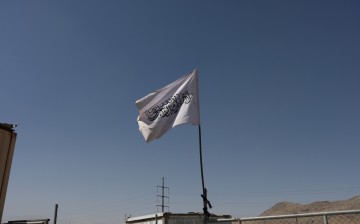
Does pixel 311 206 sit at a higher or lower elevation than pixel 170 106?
higher

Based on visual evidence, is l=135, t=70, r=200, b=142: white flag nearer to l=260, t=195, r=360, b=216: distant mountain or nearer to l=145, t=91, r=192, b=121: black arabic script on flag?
l=145, t=91, r=192, b=121: black arabic script on flag

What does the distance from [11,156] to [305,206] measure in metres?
54.0

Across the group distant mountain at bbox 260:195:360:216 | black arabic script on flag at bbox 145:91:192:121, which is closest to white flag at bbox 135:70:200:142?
black arabic script on flag at bbox 145:91:192:121

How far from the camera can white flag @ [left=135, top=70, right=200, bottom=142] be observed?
8281 millimetres

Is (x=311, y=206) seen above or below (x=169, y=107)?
above

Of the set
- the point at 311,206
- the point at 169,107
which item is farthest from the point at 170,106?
the point at 311,206

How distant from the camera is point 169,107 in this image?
8586 mm

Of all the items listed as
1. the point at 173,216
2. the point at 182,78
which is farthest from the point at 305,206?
the point at 182,78

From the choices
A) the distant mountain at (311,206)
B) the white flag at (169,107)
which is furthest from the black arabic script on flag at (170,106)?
the distant mountain at (311,206)

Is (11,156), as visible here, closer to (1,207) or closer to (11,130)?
(11,130)

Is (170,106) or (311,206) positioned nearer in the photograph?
(170,106)

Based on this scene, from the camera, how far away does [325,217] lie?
18.6ft

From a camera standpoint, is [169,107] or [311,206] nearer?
[169,107]

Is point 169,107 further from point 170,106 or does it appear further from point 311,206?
point 311,206
